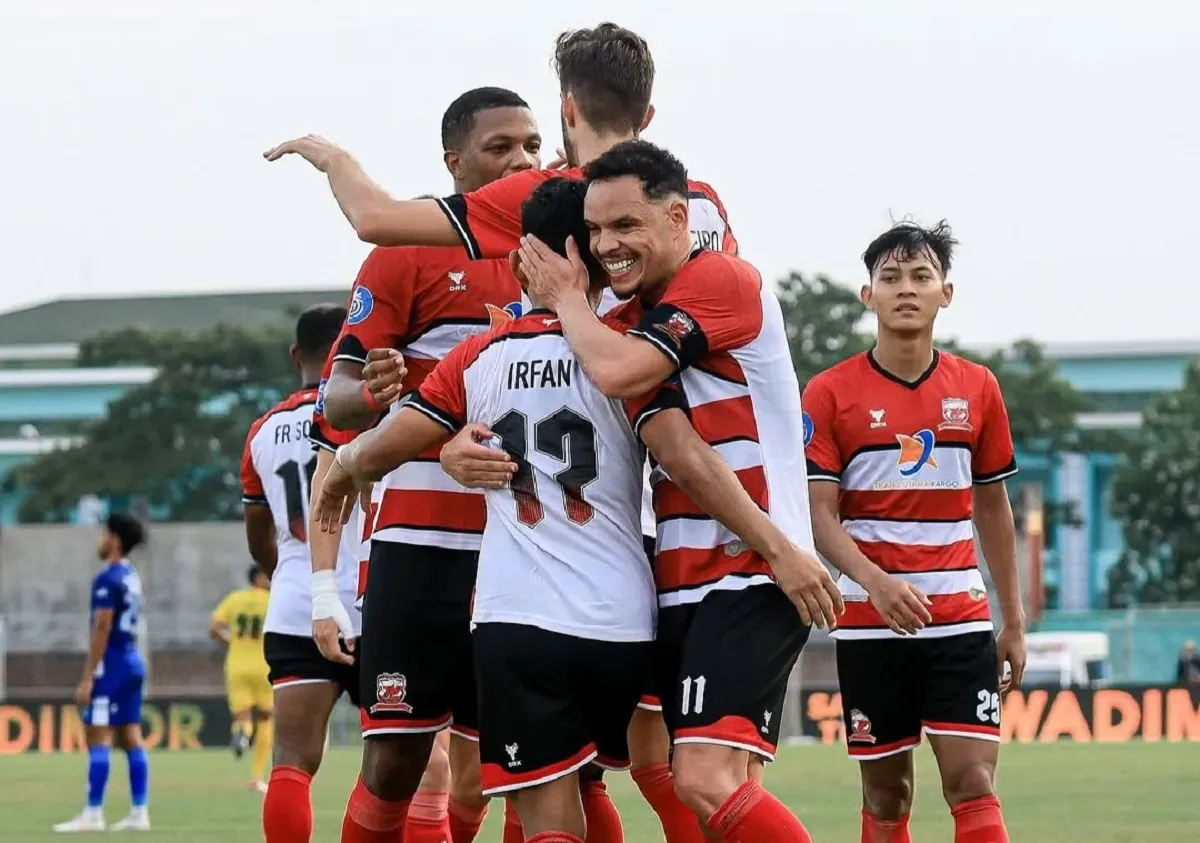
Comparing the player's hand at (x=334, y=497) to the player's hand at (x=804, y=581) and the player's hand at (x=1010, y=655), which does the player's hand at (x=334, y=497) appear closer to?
the player's hand at (x=804, y=581)

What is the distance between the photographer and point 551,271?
5555 mm

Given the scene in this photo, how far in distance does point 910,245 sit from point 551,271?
274 centimetres

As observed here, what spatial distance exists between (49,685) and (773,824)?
33707 millimetres

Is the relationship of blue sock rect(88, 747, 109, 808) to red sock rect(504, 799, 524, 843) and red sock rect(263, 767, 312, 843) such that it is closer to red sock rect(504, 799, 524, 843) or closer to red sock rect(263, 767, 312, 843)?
red sock rect(263, 767, 312, 843)

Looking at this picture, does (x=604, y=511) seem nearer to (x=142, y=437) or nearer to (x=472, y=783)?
(x=472, y=783)

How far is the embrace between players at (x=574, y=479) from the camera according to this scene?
17.8 ft

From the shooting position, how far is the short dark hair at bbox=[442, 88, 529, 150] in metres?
6.94

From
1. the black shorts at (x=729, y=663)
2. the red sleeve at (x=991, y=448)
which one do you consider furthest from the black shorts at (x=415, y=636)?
the red sleeve at (x=991, y=448)

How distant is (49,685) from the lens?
37.3 m

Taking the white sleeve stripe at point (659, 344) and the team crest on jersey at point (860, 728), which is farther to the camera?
the team crest on jersey at point (860, 728)

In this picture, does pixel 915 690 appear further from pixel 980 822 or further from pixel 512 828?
pixel 512 828

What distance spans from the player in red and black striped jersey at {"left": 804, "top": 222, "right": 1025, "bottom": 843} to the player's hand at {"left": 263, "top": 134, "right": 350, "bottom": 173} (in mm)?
2431

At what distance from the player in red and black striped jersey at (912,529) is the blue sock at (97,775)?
26.5 ft

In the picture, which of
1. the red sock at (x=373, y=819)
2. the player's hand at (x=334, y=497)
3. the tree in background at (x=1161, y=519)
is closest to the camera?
the player's hand at (x=334, y=497)
